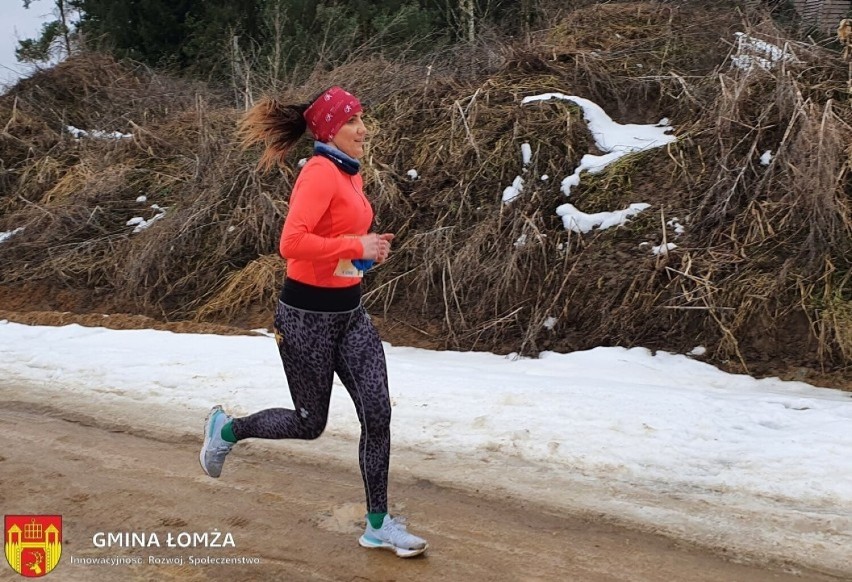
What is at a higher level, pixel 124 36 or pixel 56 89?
pixel 124 36

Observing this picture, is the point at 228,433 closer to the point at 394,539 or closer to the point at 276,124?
the point at 394,539

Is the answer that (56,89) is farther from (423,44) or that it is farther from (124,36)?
(423,44)

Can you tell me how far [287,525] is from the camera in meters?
3.70

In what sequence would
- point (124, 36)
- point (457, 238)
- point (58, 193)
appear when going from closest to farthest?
point (457, 238)
point (58, 193)
point (124, 36)

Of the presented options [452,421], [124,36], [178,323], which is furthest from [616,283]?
[124,36]

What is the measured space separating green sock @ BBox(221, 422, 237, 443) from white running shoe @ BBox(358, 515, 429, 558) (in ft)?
2.58

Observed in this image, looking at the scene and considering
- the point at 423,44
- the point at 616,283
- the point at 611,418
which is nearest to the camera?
the point at 611,418

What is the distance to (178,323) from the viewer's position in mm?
7867

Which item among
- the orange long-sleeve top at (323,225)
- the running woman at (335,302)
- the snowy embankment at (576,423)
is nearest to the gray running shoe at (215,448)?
the running woman at (335,302)

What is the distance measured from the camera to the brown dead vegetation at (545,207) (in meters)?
6.21

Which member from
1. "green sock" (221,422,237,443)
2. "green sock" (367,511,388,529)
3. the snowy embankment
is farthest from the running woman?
the snowy embankment

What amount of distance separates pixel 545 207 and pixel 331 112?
14.9ft

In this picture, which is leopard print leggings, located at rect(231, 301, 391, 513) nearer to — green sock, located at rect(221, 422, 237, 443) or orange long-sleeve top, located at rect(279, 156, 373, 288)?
orange long-sleeve top, located at rect(279, 156, 373, 288)

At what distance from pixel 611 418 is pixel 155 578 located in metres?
2.69
